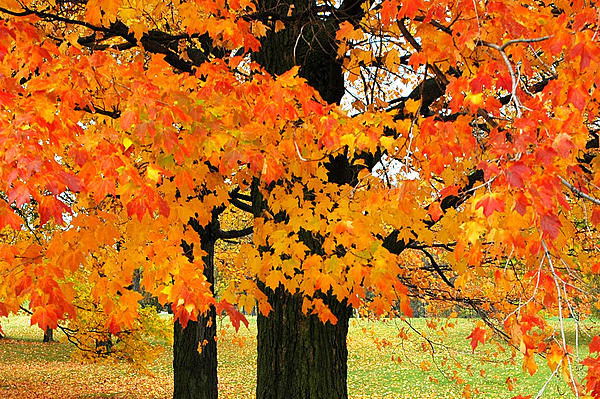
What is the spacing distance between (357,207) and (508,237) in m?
1.51

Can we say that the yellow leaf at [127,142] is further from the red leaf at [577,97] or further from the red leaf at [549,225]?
the red leaf at [577,97]

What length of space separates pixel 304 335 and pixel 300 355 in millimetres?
198

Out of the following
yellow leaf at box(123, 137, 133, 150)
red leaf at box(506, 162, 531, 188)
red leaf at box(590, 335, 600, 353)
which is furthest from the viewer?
yellow leaf at box(123, 137, 133, 150)

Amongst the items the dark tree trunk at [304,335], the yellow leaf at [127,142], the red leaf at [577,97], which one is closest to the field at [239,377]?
the dark tree trunk at [304,335]

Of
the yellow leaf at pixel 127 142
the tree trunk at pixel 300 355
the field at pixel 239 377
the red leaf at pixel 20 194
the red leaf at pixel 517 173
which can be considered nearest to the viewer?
the red leaf at pixel 517 173

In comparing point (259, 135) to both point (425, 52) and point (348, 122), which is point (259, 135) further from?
point (425, 52)

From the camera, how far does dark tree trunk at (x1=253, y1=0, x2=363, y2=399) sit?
5.37m

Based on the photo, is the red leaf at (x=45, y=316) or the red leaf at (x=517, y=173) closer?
the red leaf at (x=517, y=173)

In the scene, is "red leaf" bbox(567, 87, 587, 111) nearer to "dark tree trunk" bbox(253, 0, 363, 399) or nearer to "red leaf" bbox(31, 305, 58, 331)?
"dark tree trunk" bbox(253, 0, 363, 399)

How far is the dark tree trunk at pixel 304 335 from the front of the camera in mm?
5367

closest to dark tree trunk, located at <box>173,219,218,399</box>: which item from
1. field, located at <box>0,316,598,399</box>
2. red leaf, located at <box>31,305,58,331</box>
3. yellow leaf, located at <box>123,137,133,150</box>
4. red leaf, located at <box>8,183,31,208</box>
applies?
field, located at <box>0,316,598,399</box>

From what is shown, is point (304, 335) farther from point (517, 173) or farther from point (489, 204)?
point (517, 173)

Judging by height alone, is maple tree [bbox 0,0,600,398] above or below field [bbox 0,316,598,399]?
above

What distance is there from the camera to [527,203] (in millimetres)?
2572
